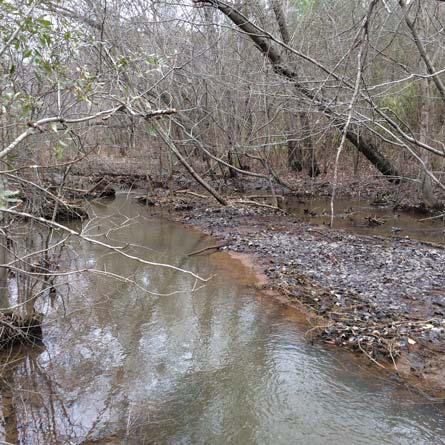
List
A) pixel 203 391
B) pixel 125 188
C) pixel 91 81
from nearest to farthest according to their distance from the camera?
pixel 91 81 < pixel 203 391 < pixel 125 188

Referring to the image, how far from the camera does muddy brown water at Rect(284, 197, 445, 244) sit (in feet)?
38.9

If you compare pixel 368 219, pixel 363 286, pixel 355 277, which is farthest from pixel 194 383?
pixel 368 219

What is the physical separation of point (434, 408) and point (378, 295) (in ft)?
8.73

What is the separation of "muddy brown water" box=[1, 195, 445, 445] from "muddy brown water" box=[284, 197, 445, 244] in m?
5.84

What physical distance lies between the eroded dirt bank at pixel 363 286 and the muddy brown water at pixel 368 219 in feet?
2.84

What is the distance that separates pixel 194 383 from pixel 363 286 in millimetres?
3699

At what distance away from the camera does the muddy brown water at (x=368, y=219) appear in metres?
11.9

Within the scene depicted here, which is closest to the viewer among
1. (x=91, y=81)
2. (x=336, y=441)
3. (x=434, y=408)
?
(x=91, y=81)

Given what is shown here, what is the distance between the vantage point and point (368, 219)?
1302 cm

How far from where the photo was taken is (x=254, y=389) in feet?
16.9

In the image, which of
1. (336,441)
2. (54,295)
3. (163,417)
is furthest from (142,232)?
(336,441)

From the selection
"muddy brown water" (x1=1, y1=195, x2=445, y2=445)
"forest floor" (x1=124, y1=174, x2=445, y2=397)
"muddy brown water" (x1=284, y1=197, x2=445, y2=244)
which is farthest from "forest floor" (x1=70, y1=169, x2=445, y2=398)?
"muddy brown water" (x1=284, y1=197, x2=445, y2=244)

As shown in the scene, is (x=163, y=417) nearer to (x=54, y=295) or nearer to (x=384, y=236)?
(x=54, y=295)

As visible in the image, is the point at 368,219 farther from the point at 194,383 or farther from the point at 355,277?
the point at 194,383
